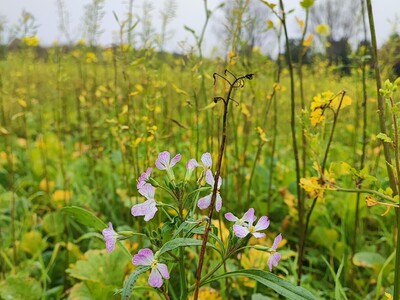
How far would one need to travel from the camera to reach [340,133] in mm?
4324

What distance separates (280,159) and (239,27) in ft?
5.84

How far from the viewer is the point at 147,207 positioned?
0.65 metres

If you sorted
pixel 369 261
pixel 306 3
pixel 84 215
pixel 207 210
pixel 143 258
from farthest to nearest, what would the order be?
1. pixel 207 210
2. pixel 369 261
3. pixel 306 3
4. pixel 84 215
5. pixel 143 258

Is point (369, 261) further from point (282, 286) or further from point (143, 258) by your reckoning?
point (143, 258)

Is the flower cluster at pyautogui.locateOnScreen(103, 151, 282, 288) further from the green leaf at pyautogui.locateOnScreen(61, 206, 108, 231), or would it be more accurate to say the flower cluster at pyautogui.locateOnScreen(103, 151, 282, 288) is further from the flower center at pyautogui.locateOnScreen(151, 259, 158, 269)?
the green leaf at pyautogui.locateOnScreen(61, 206, 108, 231)

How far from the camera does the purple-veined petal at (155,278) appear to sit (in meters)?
0.62

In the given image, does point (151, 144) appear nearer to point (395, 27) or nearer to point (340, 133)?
point (395, 27)

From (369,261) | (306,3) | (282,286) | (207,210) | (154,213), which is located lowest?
(369,261)

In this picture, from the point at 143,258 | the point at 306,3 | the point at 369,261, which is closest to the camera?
the point at 143,258

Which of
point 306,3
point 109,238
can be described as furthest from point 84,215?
point 306,3

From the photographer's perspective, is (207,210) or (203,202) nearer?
(203,202)

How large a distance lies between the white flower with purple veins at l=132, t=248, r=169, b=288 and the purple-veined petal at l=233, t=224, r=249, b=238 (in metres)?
0.11

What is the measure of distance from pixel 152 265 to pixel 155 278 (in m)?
0.02

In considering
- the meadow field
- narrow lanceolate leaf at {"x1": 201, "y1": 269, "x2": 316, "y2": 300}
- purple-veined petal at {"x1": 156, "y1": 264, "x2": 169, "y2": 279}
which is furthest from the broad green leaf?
purple-veined petal at {"x1": 156, "y1": 264, "x2": 169, "y2": 279}
